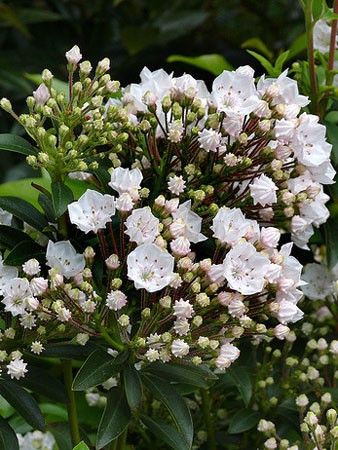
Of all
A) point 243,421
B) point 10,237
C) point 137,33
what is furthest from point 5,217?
point 137,33

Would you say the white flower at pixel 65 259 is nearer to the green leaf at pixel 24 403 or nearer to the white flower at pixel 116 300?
the white flower at pixel 116 300

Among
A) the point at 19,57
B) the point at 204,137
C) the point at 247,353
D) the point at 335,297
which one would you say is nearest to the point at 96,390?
the point at 247,353

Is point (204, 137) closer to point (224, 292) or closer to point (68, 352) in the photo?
point (224, 292)

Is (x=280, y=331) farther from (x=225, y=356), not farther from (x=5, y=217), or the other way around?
(x=5, y=217)

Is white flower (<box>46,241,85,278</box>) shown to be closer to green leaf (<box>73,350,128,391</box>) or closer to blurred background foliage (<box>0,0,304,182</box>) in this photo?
green leaf (<box>73,350,128,391</box>)

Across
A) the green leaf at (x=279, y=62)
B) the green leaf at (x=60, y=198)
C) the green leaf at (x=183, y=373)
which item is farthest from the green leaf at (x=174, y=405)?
the green leaf at (x=279, y=62)

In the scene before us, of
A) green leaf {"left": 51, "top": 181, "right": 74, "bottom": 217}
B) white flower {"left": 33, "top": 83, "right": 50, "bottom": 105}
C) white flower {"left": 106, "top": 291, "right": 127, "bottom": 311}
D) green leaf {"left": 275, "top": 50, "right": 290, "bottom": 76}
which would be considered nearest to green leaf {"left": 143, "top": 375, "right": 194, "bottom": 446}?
white flower {"left": 106, "top": 291, "right": 127, "bottom": 311}
